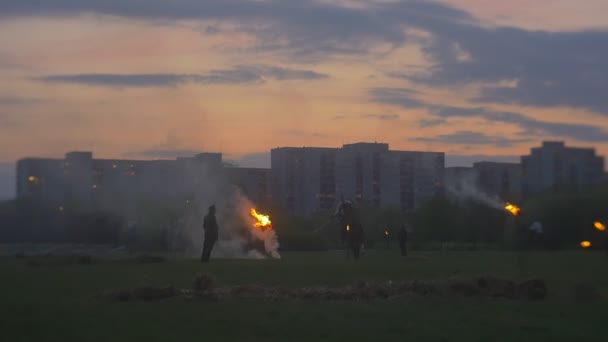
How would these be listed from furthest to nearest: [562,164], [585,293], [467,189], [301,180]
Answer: [301,180]
[467,189]
[562,164]
[585,293]

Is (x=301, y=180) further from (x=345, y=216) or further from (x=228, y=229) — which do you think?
(x=345, y=216)

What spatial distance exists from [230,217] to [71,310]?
122 feet

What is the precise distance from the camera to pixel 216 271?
2548 cm

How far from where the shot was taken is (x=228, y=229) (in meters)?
52.5

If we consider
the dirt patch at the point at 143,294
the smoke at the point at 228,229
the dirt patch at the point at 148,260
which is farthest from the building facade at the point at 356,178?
the dirt patch at the point at 143,294

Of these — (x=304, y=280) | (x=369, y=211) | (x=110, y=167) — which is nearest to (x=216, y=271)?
(x=304, y=280)

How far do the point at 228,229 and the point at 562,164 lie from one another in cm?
2554

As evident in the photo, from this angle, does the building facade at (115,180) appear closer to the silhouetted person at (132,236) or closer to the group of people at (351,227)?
the silhouetted person at (132,236)

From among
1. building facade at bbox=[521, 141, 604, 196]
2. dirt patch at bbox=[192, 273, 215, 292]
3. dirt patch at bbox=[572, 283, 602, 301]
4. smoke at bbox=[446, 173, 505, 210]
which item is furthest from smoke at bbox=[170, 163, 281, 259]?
dirt patch at bbox=[572, 283, 602, 301]

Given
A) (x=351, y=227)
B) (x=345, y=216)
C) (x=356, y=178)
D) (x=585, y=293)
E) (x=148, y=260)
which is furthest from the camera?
(x=356, y=178)

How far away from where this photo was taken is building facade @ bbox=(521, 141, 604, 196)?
29312 millimetres

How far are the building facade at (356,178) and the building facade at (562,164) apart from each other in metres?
81.0

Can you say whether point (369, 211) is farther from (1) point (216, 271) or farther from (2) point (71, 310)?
(2) point (71, 310)

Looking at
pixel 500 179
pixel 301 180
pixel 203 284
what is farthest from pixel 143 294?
pixel 301 180
